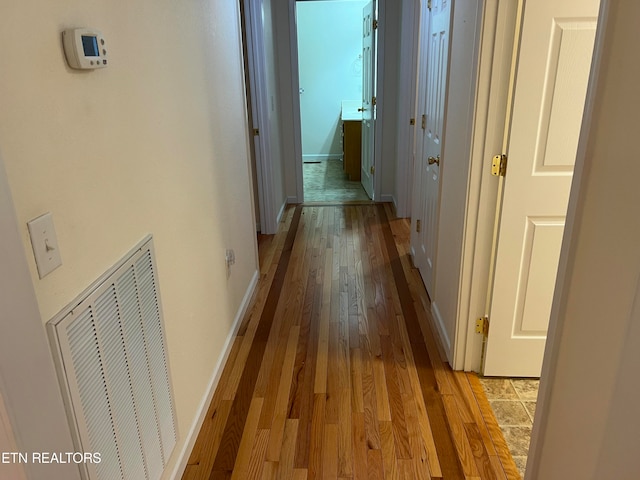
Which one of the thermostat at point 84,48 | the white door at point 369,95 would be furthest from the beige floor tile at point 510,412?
the white door at point 369,95

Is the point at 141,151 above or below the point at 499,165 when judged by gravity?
above

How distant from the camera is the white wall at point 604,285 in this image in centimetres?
98

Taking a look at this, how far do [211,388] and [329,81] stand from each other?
19.0 feet

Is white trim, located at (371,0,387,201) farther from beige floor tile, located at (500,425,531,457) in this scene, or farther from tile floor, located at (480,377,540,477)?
beige floor tile, located at (500,425,531,457)

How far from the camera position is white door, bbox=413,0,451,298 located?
2.65 metres

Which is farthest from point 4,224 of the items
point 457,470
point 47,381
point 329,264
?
point 329,264

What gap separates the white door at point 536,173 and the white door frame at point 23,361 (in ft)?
5.78

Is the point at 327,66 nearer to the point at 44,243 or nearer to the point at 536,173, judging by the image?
the point at 536,173

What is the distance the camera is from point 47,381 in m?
0.81

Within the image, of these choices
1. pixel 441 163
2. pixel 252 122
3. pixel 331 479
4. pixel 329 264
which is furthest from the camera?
pixel 252 122

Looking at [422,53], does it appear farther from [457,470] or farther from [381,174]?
[457,470]

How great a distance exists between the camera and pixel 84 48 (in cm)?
110

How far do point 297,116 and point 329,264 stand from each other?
1.91m

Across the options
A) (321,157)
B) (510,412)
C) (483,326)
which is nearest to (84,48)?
(483,326)
